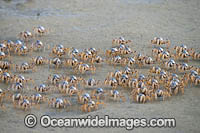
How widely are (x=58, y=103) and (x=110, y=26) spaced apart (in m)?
5.88

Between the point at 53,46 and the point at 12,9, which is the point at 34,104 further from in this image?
the point at 12,9

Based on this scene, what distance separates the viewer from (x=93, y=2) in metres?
16.4

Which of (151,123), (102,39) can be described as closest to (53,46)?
(102,39)

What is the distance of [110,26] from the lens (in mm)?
14336

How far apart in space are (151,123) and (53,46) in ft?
18.3

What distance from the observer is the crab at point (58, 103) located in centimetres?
910

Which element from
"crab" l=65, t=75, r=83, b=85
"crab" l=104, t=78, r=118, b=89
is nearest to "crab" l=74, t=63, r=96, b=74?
"crab" l=65, t=75, r=83, b=85

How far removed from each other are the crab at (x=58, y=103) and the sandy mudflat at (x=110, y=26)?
0.46ft

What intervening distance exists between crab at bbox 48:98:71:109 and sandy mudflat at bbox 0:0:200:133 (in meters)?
0.14

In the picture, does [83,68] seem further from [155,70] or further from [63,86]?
[155,70]

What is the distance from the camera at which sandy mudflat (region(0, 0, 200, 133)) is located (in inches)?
357

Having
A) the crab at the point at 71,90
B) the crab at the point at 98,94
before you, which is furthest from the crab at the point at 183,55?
the crab at the point at 71,90

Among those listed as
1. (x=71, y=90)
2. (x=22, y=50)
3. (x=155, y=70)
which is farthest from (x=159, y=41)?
(x=22, y=50)

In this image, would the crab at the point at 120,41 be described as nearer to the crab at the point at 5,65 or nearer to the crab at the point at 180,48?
the crab at the point at 180,48
